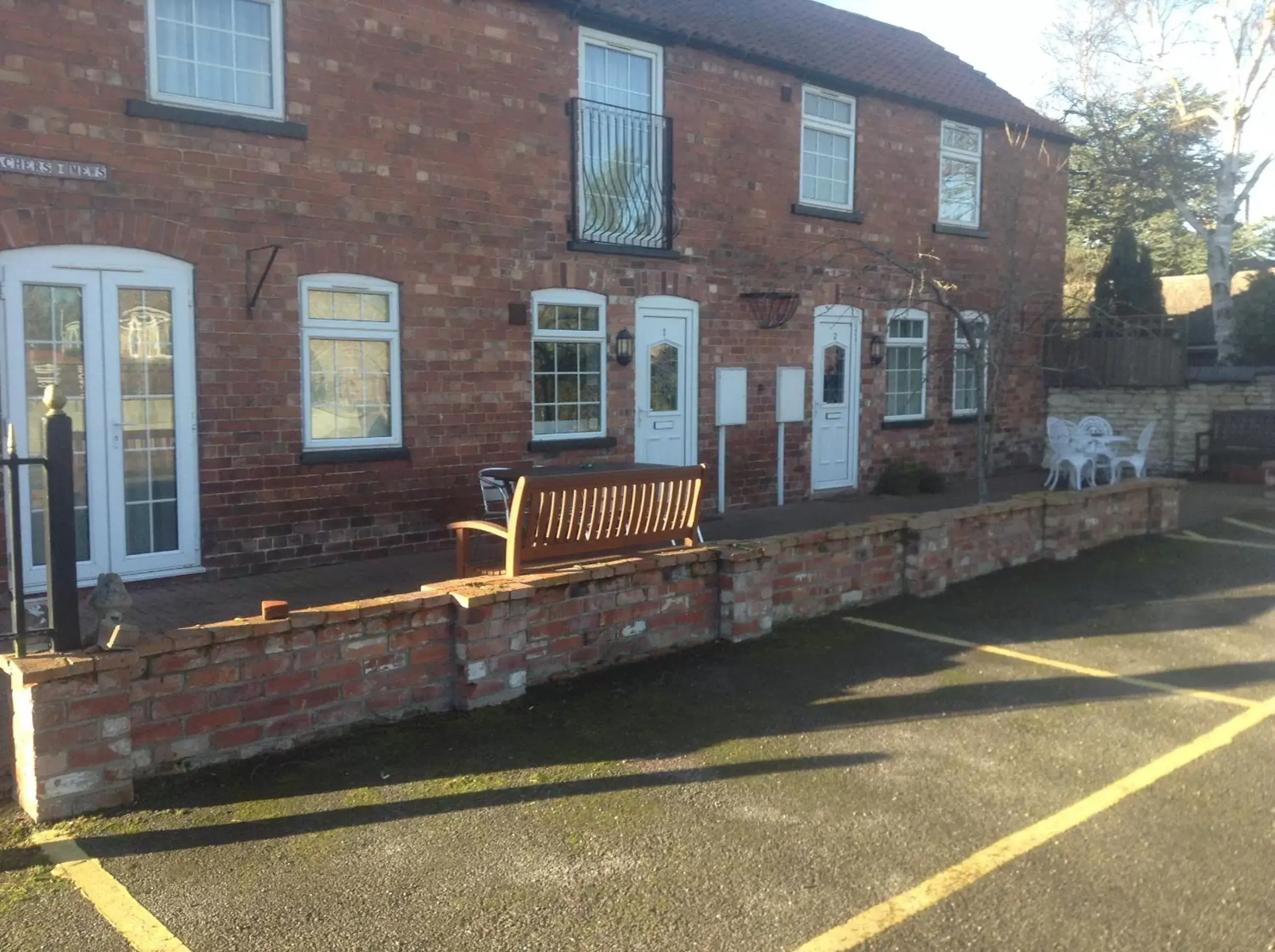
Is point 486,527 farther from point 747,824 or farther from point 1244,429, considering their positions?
point 1244,429

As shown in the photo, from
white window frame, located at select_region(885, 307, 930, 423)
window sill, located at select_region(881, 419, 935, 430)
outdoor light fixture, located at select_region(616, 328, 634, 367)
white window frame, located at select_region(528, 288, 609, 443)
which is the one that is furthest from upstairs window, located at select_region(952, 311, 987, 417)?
white window frame, located at select_region(528, 288, 609, 443)

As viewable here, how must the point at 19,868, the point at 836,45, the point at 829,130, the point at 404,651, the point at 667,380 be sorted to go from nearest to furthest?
the point at 19,868 < the point at 404,651 < the point at 667,380 < the point at 829,130 < the point at 836,45

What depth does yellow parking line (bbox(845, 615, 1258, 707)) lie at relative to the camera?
5.70 m

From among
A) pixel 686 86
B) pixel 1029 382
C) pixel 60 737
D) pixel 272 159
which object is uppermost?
pixel 686 86

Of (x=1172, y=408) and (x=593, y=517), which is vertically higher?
(x=1172, y=408)

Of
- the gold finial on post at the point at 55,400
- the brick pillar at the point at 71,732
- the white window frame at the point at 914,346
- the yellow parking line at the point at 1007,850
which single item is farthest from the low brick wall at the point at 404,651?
the white window frame at the point at 914,346

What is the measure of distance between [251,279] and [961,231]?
987 cm

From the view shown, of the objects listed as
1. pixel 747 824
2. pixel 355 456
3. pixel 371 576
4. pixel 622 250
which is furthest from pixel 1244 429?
pixel 747 824

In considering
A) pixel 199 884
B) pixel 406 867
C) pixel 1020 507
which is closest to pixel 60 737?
pixel 199 884

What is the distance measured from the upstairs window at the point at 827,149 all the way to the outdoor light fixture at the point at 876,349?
1622 millimetres

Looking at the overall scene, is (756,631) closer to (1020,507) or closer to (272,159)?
(1020,507)

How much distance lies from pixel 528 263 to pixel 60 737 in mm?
6686

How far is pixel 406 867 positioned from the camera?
378 cm

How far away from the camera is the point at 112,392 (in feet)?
25.0
